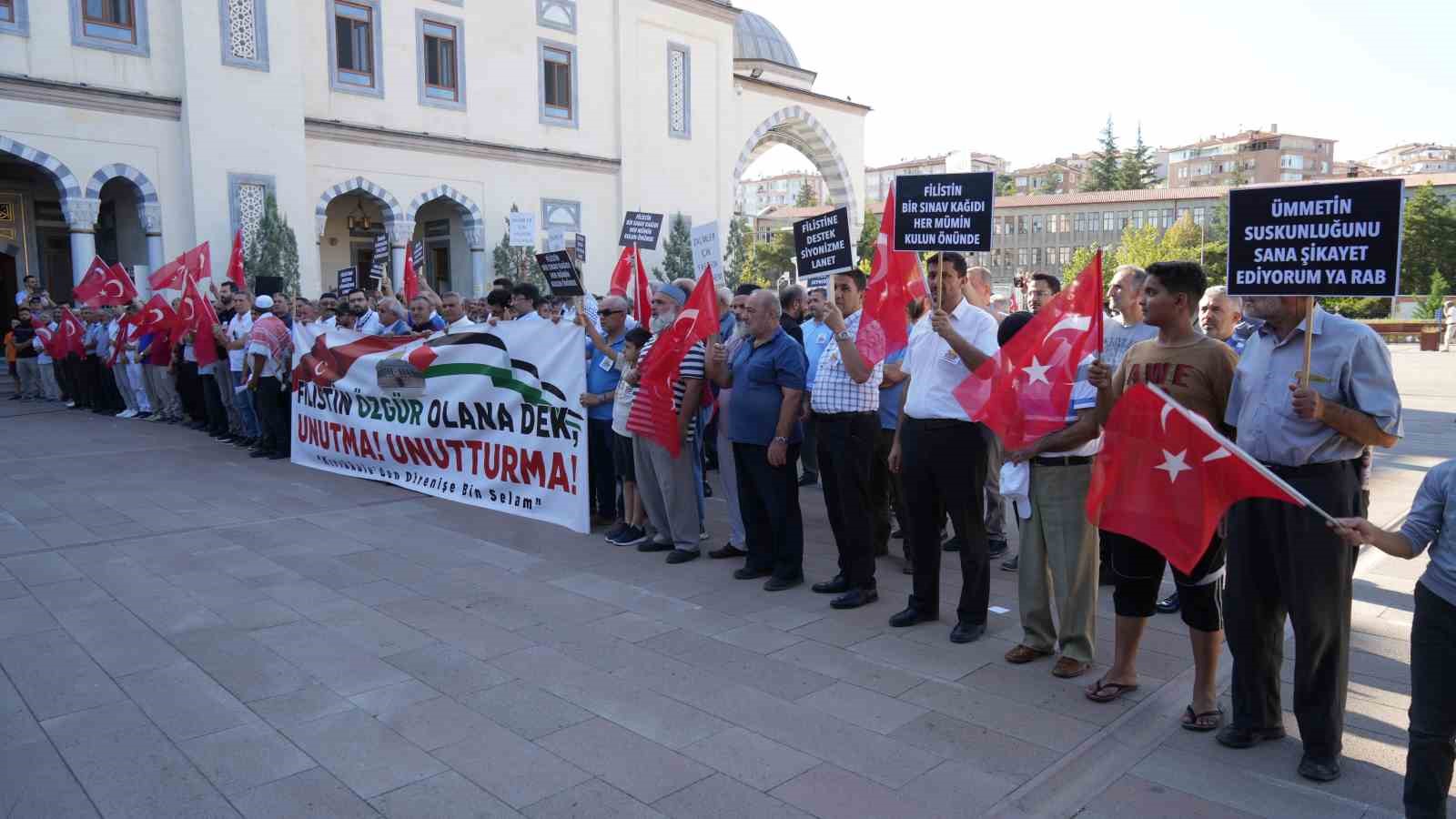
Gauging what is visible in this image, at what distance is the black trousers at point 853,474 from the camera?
19.1 feet

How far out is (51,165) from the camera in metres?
19.5

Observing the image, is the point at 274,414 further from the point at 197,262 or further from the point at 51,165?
the point at 51,165

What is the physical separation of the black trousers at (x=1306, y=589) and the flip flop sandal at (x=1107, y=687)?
637 mm

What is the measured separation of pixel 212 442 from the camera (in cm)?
1291

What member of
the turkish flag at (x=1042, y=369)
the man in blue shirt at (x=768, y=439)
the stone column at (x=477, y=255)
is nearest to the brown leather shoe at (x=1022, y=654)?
the turkish flag at (x=1042, y=369)

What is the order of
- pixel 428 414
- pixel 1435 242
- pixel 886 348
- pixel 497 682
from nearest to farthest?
pixel 497 682
pixel 886 348
pixel 428 414
pixel 1435 242

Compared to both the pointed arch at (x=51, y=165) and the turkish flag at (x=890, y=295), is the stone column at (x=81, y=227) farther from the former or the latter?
the turkish flag at (x=890, y=295)

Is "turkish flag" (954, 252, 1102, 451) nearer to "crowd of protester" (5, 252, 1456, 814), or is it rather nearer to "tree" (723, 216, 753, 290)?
"crowd of protester" (5, 252, 1456, 814)

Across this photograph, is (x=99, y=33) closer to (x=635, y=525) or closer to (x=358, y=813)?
(x=635, y=525)

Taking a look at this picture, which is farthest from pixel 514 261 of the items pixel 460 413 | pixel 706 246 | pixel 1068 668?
pixel 1068 668

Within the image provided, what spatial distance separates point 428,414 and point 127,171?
15632mm

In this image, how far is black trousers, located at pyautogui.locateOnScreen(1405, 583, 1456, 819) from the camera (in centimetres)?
304

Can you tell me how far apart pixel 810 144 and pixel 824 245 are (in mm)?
33735

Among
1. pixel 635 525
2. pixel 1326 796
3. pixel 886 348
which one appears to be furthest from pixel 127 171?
pixel 1326 796
